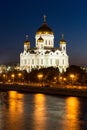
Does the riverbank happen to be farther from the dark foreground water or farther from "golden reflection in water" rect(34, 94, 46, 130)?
the dark foreground water

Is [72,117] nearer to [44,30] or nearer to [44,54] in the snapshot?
[44,54]

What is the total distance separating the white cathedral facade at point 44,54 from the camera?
237 ft

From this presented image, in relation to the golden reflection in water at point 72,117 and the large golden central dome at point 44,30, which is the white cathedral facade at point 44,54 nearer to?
the large golden central dome at point 44,30

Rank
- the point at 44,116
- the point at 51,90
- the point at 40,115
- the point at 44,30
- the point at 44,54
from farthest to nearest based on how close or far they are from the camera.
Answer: the point at 44,30
the point at 44,54
the point at 51,90
the point at 40,115
the point at 44,116

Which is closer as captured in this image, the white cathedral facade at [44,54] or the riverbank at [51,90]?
the riverbank at [51,90]

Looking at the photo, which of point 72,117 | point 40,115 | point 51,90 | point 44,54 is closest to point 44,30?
point 44,54

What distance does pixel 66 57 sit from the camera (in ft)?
243

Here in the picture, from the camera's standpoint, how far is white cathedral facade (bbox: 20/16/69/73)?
7212cm

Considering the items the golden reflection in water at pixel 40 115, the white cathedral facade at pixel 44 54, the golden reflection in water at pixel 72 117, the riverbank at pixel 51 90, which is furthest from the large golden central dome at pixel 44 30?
the golden reflection in water at pixel 72 117

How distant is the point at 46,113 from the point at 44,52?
47.5 metres

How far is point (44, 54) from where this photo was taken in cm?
7212

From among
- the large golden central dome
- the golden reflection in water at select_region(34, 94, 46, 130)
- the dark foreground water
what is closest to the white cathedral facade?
the large golden central dome

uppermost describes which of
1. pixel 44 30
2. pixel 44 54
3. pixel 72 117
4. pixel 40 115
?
pixel 44 30

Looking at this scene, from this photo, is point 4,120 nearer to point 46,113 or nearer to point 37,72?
point 46,113
